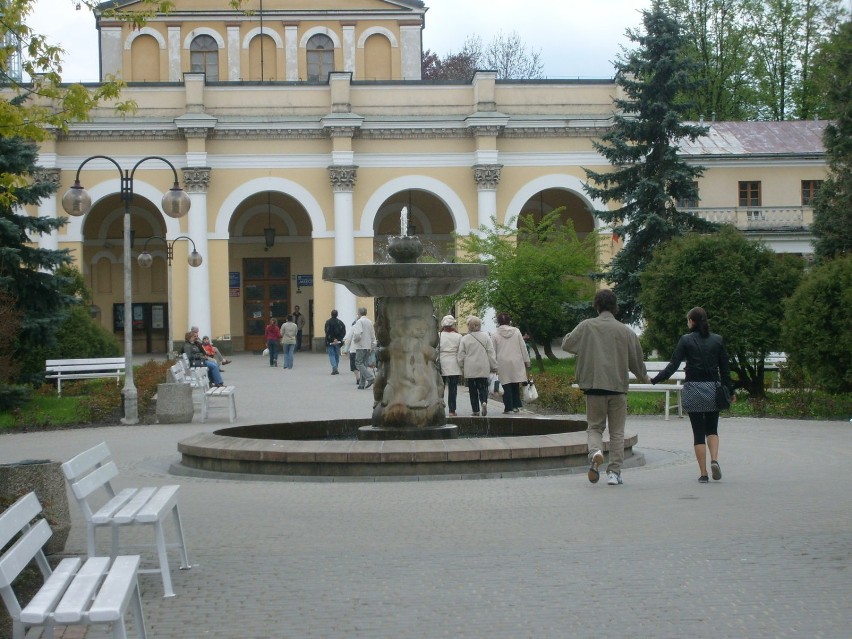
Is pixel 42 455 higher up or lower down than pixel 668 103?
lower down

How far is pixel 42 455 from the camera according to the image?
1631 cm

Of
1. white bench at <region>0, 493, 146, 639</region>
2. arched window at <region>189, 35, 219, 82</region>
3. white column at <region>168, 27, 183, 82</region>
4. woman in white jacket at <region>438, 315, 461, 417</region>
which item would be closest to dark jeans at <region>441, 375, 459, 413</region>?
woman in white jacket at <region>438, 315, 461, 417</region>

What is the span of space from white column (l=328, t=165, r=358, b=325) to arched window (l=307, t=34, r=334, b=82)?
9.77m

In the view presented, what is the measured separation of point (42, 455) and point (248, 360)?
28094 millimetres

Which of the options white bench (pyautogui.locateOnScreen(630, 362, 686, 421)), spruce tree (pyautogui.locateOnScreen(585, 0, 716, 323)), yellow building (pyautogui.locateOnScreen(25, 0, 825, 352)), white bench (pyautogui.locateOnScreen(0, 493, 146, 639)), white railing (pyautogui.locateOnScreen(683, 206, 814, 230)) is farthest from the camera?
white railing (pyautogui.locateOnScreen(683, 206, 814, 230))

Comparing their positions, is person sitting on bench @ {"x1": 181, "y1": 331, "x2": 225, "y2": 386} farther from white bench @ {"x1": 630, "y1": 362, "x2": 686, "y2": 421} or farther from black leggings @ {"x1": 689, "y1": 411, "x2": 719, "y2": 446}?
black leggings @ {"x1": 689, "y1": 411, "x2": 719, "y2": 446}

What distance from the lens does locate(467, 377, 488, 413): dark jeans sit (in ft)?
64.2

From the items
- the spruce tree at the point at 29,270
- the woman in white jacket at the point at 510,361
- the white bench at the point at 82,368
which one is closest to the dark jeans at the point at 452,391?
the woman in white jacket at the point at 510,361

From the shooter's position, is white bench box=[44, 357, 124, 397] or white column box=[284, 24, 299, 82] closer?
white bench box=[44, 357, 124, 397]

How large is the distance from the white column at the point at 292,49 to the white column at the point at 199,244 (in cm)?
1022

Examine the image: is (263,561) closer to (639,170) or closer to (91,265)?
(639,170)

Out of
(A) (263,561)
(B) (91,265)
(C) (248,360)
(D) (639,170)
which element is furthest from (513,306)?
(A) (263,561)

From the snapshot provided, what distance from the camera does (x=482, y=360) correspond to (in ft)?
63.2

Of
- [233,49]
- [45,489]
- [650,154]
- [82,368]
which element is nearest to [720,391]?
[45,489]
